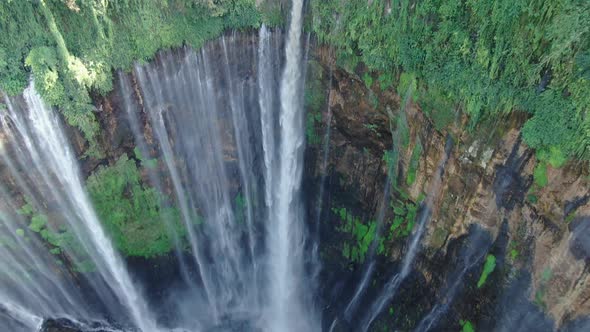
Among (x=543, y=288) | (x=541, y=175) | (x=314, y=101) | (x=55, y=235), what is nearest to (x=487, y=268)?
(x=543, y=288)

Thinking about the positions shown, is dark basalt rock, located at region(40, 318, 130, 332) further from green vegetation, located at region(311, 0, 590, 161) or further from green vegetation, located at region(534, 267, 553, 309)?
green vegetation, located at region(534, 267, 553, 309)

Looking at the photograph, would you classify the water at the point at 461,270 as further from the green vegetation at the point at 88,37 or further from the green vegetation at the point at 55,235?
the green vegetation at the point at 55,235

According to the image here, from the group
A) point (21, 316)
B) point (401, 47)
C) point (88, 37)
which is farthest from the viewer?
point (21, 316)

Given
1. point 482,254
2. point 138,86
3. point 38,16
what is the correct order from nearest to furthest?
1. point 482,254
2. point 38,16
3. point 138,86

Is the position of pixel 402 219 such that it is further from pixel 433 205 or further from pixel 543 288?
pixel 543 288

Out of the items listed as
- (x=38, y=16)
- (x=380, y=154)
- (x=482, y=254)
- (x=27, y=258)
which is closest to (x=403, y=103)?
(x=380, y=154)

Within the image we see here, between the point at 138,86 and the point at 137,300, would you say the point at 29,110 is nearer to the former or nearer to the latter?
the point at 138,86
